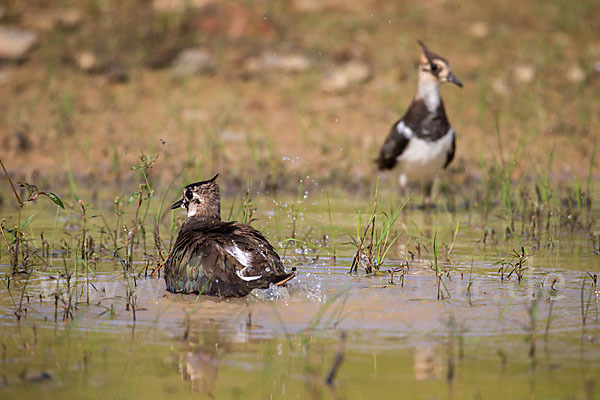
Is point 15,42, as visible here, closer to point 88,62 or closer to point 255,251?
point 88,62

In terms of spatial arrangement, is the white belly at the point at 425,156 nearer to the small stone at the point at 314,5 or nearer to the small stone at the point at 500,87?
the small stone at the point at 500,87

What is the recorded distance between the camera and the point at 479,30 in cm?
1423

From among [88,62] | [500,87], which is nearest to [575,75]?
[500,87]

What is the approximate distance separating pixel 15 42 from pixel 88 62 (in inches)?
52.4

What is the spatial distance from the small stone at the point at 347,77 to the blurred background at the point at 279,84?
0.07 ft

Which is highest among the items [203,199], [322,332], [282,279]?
[203,199]

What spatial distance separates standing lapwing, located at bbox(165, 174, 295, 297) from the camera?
16.9 ft

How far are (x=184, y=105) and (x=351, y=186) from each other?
11.7 ft

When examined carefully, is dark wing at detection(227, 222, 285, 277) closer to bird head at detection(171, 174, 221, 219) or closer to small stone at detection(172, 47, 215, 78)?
bird head at detection(171, 174, 221, 219)

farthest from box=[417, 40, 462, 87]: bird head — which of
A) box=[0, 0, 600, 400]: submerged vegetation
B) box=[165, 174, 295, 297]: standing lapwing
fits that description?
box=[165, 174, 295, 297]: standing lapwing

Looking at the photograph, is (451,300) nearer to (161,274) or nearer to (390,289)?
(390,289)

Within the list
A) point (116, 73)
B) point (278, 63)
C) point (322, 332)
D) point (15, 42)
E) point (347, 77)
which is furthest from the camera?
point (15, 42)

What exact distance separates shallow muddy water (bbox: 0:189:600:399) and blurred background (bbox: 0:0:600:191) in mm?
3926

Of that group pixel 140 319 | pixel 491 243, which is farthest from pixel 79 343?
pixel 491 243
